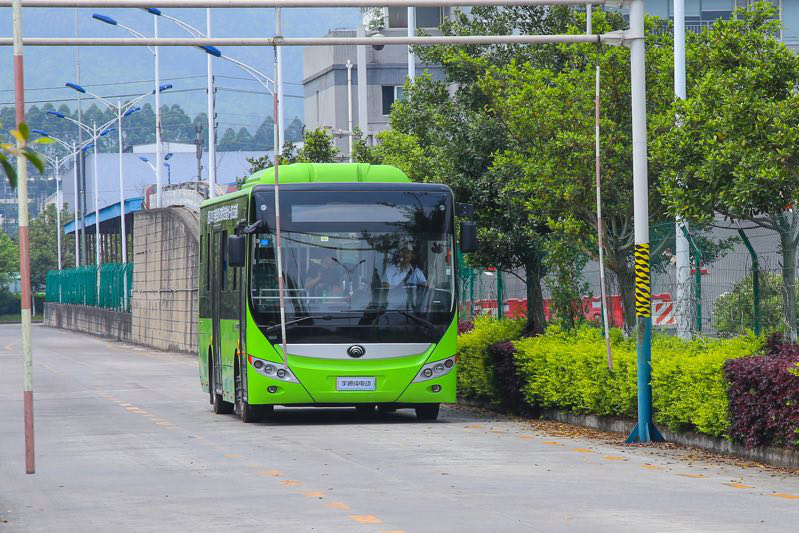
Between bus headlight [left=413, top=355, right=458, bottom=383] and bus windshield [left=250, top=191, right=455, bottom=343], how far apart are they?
13.8 inches

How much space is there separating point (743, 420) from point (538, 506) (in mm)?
4066

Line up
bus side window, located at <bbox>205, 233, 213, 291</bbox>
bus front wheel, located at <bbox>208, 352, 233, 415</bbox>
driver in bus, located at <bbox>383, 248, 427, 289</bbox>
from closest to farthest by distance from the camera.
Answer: driver in bus, located at <bbox>383, 248, 427, 289</bbox>
bus front wheel, located at <bbox>208, 352, 233, 415</bbox>
bus side window, located at <bbox>205, 233, 213, 291</bbox>

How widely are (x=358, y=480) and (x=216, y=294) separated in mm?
10013

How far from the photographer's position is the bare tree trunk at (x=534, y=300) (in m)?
24.4

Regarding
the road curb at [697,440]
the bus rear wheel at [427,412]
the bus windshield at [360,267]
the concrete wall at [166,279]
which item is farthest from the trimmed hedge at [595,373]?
the concrete wall at [166,279]

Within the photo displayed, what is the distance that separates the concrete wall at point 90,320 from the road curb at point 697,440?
46.3 metres

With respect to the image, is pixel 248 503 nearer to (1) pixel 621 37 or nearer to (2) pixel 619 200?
(1) pixel 621 37

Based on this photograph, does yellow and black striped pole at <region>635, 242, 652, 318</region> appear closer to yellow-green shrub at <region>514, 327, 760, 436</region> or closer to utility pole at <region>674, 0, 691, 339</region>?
yellow-green shrub at <region>514, 327, 760, 436</region>

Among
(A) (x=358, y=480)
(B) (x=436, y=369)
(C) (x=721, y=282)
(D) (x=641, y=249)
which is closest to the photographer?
(A) (x=358, y=480)

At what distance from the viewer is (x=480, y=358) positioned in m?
24.1

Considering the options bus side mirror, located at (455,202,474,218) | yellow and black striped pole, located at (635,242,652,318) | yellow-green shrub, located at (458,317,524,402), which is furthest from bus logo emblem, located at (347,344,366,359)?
yellow and black striped pole, located at (635,242,652,318)

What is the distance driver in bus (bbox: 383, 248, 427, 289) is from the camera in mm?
21141

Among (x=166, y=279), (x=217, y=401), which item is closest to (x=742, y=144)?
(x=217, y=401)

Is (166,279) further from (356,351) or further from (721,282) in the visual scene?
(721,282)
